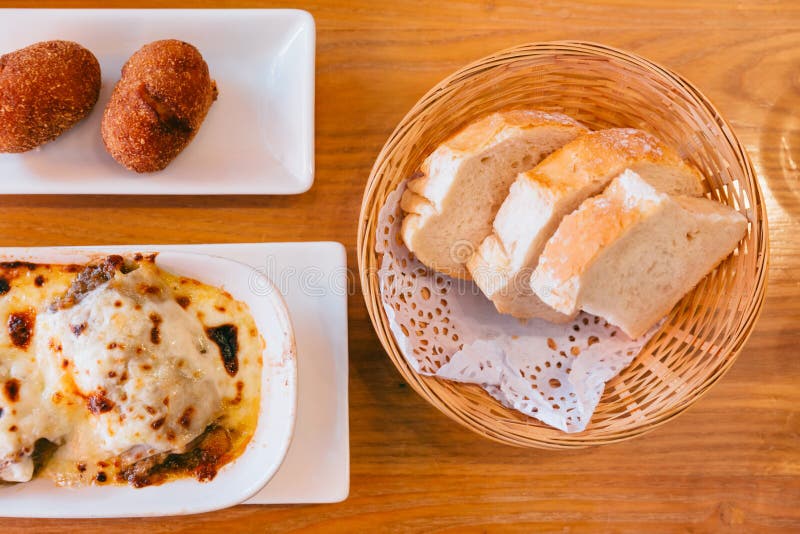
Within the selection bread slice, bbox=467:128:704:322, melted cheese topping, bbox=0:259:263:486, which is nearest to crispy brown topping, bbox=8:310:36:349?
melted cheese topping, bbox=0:259:263:486

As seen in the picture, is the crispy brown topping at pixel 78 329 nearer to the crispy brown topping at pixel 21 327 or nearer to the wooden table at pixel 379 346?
the crispy brown topping at pixel 21 327

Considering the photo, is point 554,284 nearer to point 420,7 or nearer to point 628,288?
point 628,288

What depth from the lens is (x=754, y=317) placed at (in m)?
1.34

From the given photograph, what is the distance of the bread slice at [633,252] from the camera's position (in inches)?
49.8

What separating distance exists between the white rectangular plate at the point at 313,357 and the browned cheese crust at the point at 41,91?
31cm

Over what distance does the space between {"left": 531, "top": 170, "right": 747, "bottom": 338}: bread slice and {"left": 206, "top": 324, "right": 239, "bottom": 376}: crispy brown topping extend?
68 centimetres

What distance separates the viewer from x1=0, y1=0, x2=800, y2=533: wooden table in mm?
1609

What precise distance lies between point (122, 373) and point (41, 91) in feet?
2.36

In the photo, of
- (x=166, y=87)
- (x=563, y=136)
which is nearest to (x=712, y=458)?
(x=563, y=136)

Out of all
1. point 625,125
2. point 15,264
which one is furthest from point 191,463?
point 625,125

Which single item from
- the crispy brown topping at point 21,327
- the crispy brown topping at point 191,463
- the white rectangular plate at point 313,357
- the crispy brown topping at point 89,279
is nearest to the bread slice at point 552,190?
the white rectangular plate at point 313,357

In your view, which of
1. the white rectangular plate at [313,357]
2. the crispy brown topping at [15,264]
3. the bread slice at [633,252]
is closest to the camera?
the bread slice at [633,252]

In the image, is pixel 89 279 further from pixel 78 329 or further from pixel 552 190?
pixel 552 190

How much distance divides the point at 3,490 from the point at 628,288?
4.64ft
